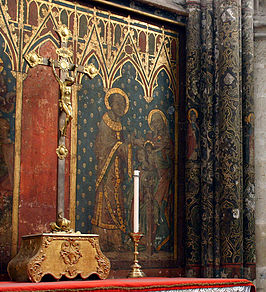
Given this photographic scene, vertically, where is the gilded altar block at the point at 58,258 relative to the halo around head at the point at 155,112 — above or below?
below

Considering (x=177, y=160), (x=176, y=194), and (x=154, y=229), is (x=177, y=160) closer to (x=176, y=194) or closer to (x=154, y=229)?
(x=176, y=194)

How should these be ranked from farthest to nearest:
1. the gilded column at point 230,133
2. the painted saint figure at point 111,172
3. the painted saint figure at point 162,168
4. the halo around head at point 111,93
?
the painted saint figure at point 162,168 → the gilded column at point 230,133 → the halo around head at point 111,93 → the painted saint figure at point 111,172

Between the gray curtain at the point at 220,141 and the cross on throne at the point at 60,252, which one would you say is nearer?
the cross on throne at the point at 60,252

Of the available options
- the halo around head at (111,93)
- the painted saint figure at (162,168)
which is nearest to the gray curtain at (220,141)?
the painted saint figure at (162,168)

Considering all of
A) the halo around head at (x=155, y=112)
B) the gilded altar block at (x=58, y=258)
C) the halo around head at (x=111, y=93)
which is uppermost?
the halo around head at (x=111, y=93)

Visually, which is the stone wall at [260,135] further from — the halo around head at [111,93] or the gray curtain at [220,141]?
the halo around head at [111,93]

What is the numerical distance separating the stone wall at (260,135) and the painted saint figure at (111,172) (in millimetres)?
1515

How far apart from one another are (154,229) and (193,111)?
4.24 ft

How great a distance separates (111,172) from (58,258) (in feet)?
5.41

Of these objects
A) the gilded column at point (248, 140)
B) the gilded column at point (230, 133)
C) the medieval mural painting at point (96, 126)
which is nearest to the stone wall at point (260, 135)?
the gilded column at point (248, 140)

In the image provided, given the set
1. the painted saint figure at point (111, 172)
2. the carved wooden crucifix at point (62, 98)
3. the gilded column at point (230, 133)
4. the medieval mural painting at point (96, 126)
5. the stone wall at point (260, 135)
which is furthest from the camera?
the stone wall at point (260, 135)

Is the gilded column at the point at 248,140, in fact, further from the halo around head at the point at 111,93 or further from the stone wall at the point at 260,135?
the halo around head at the point at 111,93

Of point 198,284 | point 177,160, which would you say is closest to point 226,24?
point 177,160

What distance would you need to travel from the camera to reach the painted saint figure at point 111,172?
5684 millimetres
